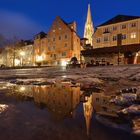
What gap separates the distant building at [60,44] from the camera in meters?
66.5

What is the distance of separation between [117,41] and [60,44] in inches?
882

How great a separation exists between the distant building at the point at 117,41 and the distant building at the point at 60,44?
11873 millimetres

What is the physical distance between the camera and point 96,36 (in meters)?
56.2

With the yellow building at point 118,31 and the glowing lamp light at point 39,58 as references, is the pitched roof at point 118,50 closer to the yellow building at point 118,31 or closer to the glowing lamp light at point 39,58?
the yellow building at point 118,31

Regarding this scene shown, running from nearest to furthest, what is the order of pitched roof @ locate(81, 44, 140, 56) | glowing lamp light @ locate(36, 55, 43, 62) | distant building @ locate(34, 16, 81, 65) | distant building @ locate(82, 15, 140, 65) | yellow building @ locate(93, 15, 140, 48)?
pitched roof @ locate(81, 44, 140, 56) → distant building @ locate(82, 15, 140, 65) → yellow building @ locate(93, 15, 140, 48) → distant building @ locate(34, 16, 81, 65) → glowing lamp light @ locate(36, 55, 43, 62)

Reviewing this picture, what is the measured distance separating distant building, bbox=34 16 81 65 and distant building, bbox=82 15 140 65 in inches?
467

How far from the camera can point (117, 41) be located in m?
53.2

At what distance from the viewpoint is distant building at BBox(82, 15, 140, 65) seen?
3838 centimetres

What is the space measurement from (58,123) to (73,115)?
1.69 ft

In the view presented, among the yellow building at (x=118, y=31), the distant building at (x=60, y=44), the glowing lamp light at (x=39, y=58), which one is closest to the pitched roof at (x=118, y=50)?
the yellow building at (x=118, y=31)

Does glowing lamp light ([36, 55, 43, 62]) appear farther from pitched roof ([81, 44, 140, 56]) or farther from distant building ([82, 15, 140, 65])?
pitched roof ([81, 44, 140, 56])

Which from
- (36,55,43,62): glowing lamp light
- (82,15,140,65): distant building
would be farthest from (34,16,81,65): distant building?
(82,15,140,65): distant building

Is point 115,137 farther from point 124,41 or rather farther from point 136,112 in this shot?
point 124,41

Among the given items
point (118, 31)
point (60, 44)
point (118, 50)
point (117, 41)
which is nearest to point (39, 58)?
point (60, 44)
